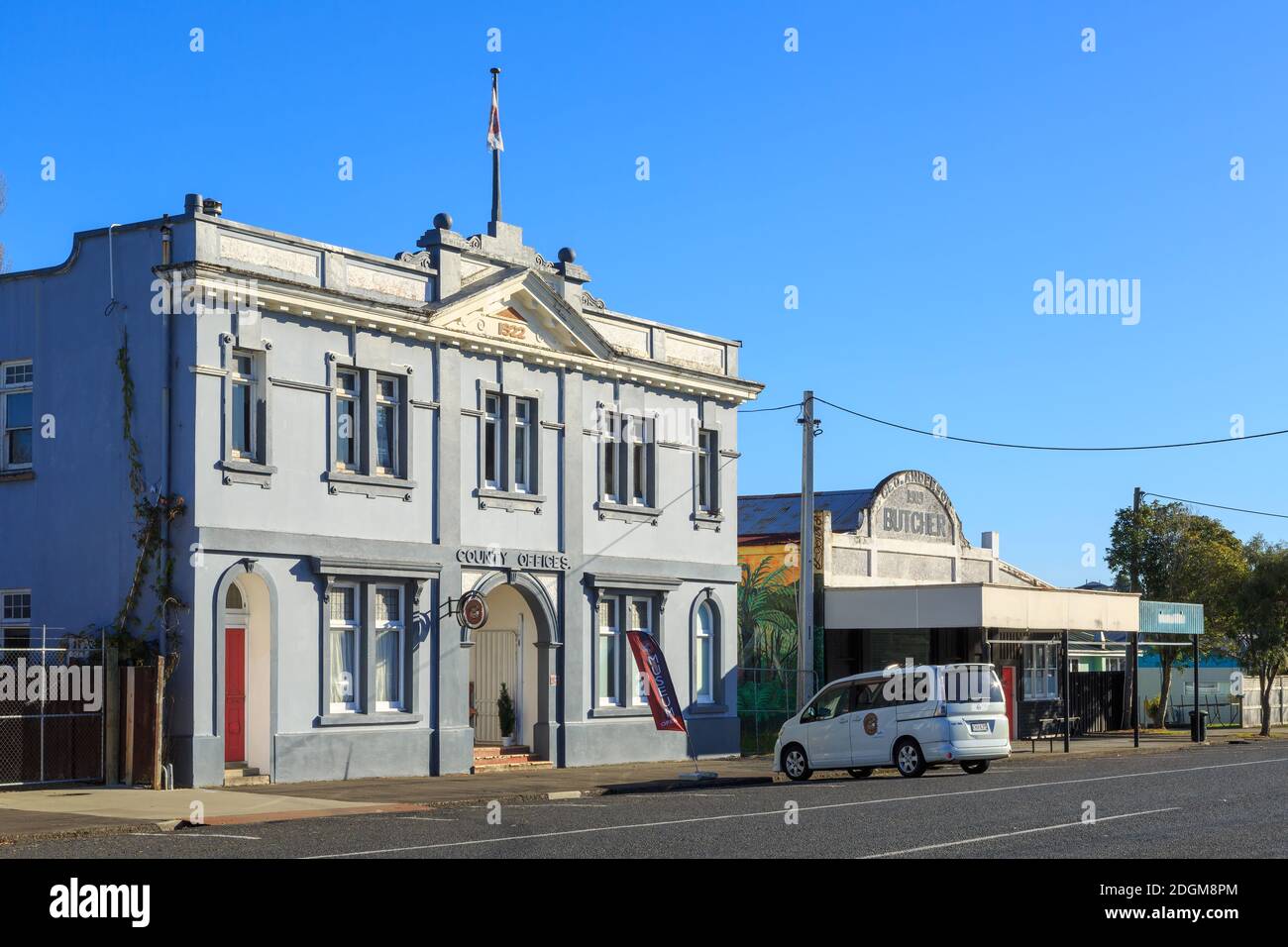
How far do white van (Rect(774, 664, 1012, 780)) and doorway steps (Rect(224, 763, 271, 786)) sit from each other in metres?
8.48

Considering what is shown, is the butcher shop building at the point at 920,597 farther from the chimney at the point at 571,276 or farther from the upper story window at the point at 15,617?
the upper story window at the point at 15,617

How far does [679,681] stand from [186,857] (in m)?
19.2

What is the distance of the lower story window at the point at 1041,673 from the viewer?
43.9m

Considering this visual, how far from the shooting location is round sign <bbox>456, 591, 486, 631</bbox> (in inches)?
1121

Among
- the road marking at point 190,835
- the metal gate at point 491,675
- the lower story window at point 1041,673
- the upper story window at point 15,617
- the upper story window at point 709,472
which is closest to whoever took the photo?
the road marking at point 190,835

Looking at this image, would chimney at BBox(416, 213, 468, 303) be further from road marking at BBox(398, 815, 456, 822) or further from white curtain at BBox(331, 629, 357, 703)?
road marking at BBox(398, 815, 456, 822)

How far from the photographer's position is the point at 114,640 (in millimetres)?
24047

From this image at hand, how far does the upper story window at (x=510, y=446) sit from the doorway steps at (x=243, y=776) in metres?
6.65

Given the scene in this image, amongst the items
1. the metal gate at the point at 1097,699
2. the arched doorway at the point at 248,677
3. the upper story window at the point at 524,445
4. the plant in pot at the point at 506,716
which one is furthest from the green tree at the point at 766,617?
the arched doorway at the point at 248,677

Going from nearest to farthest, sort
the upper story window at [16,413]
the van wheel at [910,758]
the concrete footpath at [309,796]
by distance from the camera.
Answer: the concrete footpath at [309,796] → the van wheel at [910,758] → the upper story window at [16,413]

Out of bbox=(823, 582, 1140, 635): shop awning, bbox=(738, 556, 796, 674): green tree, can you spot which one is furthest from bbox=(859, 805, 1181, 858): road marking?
bbox=(738, 556, 796, 674): green tree
